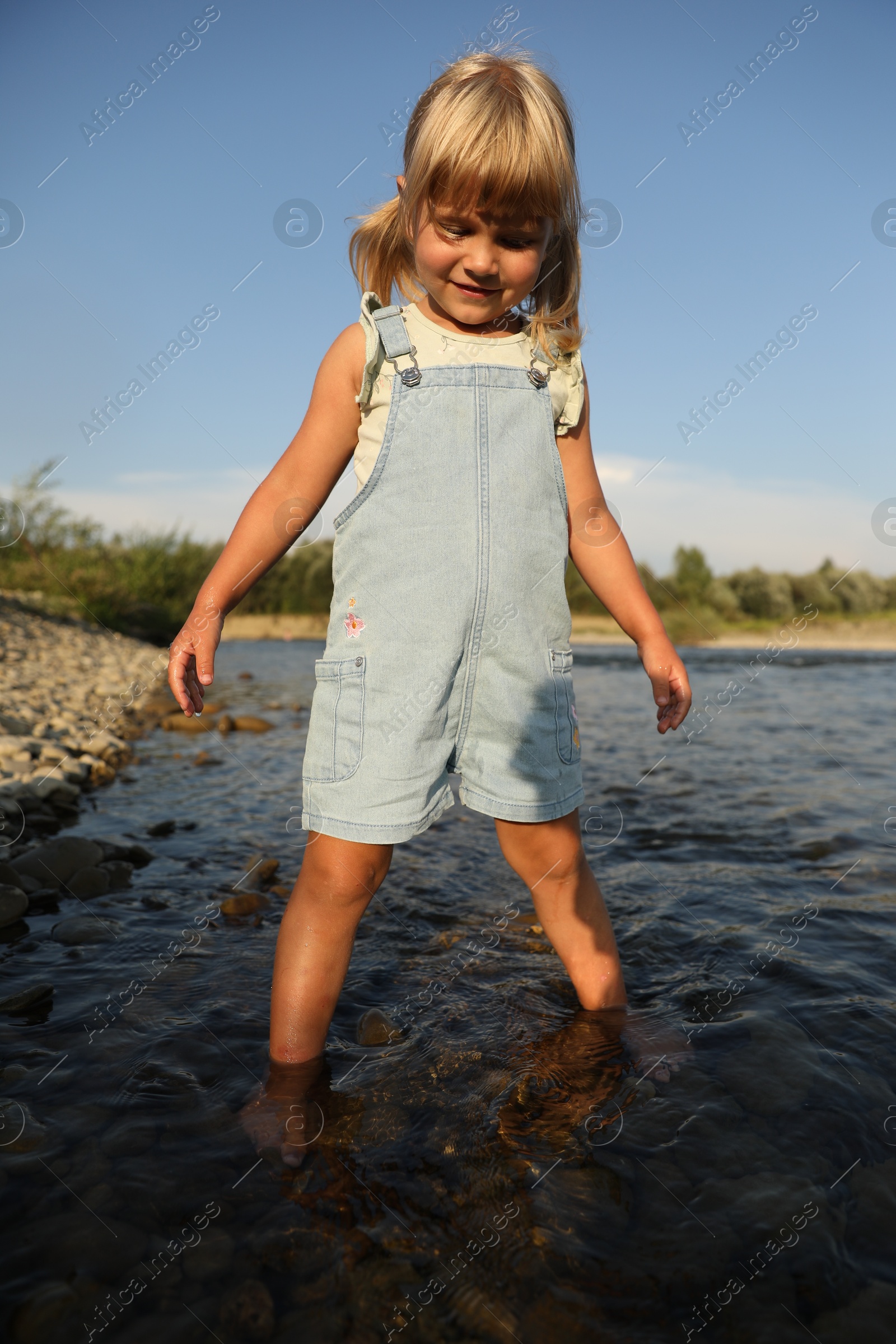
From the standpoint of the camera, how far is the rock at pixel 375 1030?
1933mm

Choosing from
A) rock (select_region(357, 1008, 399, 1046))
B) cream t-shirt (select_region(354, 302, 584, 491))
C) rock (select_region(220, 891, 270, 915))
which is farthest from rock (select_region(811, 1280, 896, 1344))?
rock (select_region(220, 891, 270, 915))

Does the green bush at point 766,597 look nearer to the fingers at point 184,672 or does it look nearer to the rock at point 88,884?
the rock at point 88,884

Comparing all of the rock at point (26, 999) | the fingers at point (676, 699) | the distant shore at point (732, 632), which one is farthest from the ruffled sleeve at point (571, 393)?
the distant shore at point (732, 632)

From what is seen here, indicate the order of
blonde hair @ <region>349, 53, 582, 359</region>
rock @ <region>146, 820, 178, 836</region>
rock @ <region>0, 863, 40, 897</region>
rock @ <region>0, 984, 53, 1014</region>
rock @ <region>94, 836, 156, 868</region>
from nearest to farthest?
blonde hair @ <region>349, 53, 582, 359</region>, rock @ <region>0, 984, 53, 1014</region>, rock @ <region>0, 863, 40, 897</region>, rock @ <region>94, 836, 156, 868</region>, rock @ <region>146, 820, 178, 836</region>

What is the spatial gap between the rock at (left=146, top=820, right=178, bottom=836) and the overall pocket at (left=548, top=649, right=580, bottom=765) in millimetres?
2615

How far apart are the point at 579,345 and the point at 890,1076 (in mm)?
1810

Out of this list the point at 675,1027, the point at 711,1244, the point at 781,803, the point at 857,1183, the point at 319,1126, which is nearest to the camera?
the point at 711,1244

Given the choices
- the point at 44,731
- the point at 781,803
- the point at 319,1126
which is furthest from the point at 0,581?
the point at 319,1126

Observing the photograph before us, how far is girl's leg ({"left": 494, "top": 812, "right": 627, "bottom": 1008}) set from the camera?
1.82 m

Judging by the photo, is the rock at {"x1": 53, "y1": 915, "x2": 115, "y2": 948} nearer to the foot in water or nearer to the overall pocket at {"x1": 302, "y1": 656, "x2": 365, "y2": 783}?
the foot in water

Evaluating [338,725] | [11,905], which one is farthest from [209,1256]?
[11,905]

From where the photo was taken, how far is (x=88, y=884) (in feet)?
9.46

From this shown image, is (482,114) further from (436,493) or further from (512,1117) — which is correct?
(512,1117)

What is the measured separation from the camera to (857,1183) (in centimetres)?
148
